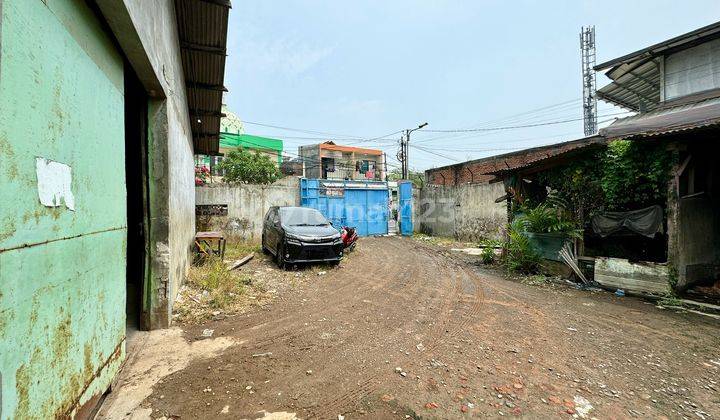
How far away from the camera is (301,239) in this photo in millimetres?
7277

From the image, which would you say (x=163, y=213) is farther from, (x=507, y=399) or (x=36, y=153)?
(x=507, y=399)

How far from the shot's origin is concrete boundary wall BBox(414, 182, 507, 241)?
41.0 feet

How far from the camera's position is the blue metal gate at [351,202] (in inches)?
540

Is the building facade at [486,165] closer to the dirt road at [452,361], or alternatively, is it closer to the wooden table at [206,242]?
the dirt road at [452,361]

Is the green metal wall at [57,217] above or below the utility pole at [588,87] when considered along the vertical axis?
below

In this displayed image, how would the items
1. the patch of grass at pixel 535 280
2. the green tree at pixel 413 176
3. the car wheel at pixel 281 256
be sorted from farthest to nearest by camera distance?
the green tree at pixel 413 176
the car wheel at pixel 281 256
the patch of grass at pixel 535 280

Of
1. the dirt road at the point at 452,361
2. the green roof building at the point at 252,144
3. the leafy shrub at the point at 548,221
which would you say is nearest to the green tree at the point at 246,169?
the green roof building at the point at 252,144

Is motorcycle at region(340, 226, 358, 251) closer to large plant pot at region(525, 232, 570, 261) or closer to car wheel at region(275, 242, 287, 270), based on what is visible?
car wheel at region(275, 242, 287, 270)

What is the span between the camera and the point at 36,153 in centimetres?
167

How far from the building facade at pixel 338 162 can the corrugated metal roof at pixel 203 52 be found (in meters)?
18.6

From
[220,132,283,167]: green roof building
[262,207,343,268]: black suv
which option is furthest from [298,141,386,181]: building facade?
[262,207,343,268]: black suv

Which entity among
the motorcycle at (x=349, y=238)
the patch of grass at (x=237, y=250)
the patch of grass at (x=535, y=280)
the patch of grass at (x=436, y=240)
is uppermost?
the motorcycle at (x=349, y=238)

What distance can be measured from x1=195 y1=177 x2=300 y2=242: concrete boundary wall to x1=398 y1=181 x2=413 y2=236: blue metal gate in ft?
20.5

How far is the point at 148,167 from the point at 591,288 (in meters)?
8.07
